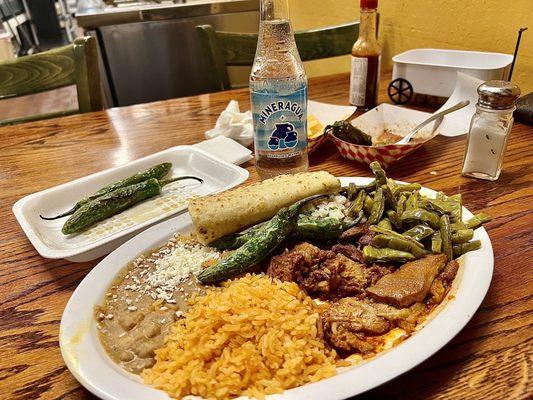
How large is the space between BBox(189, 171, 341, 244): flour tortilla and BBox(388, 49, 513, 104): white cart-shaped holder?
3.37 feet

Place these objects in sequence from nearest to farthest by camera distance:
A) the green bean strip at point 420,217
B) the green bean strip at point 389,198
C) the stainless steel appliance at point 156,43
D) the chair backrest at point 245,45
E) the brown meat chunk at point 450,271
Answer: the brown meat chunk at point 450,271
the green bean strip at point 420,217
the green bean strip at point 389,198
the chair backrest at point 245,45
the stainless steel appliance at point 156,43

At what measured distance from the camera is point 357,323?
87 centimetres

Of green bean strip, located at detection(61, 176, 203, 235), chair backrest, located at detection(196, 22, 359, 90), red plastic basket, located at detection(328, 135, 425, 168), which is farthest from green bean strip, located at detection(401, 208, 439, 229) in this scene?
chair backrest, located at detection(196, 22, 359, 90)

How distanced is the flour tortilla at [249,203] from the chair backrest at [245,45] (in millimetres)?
1516

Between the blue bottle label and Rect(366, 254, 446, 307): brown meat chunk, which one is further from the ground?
the blue bottle label

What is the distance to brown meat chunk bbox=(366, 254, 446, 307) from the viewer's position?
908mm

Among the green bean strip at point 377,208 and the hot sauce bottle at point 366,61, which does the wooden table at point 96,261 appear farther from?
the green bean strip at point 377,208

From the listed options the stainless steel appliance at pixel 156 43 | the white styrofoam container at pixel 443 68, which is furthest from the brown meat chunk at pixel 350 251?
the stainless steel appliance at pixel 156 43

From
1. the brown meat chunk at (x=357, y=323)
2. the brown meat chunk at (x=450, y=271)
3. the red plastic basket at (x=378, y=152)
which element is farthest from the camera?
the red plastic basket at (x=378, y=152)

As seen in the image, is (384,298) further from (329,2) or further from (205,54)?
(329,2)

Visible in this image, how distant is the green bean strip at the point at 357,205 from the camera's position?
118 centimetres

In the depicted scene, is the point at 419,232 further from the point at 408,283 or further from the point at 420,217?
the point at 408,283

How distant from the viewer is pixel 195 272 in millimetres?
Answer: 1055

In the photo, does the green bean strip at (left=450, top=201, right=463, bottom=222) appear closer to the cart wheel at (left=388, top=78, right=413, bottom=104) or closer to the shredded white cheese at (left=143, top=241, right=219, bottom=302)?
the shredded white cheese at (left=143, top=241, right=219, bottom=302)
